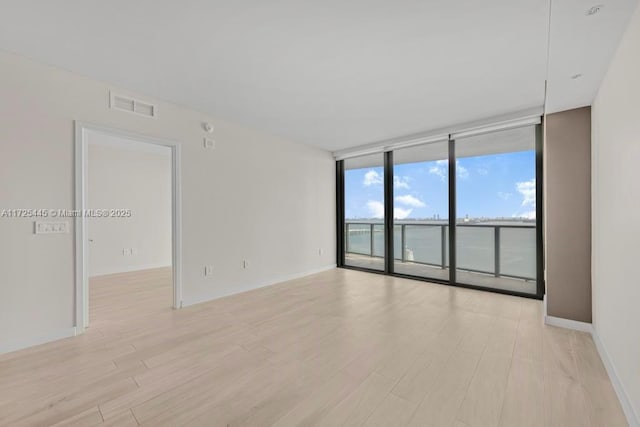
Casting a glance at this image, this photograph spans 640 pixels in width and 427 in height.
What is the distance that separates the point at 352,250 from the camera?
6.28 metres

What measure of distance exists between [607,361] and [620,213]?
1164 mm

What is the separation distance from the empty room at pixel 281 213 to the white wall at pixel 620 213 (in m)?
0.03

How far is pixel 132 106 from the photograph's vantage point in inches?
118

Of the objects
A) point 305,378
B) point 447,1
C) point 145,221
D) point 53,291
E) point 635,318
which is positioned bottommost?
point 305,378

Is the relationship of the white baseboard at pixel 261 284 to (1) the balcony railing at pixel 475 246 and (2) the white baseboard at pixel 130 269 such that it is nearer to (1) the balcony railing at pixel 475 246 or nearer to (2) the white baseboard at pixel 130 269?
(1) the balcony railing at pixel 475 246

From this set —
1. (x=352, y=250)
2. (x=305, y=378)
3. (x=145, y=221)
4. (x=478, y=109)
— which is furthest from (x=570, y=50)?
(x=145, y=221)

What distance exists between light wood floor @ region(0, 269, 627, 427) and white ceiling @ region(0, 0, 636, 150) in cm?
234

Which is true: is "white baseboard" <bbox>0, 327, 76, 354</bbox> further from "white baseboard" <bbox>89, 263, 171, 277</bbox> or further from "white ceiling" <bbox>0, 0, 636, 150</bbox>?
"white baseboard" <bbox>89, 263, 171, 277</bbox>

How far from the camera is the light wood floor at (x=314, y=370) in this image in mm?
1557

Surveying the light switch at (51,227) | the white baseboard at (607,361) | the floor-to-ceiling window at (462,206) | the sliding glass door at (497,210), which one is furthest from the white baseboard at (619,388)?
the light switch at (51,227)

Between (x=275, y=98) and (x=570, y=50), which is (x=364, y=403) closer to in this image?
(x=570, y=50)

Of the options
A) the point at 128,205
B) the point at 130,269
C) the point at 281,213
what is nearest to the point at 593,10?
the point at 281,213

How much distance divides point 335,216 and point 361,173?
1.14 metres

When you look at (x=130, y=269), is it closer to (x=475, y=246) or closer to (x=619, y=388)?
(x=475, y=246)
